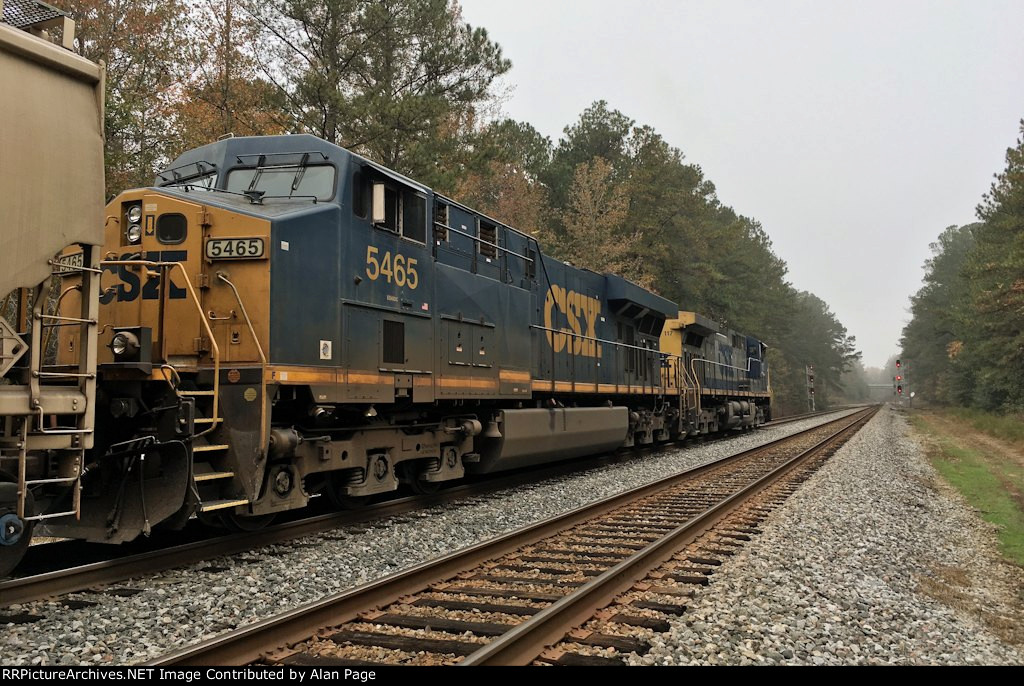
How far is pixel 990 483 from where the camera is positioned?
42.9ft

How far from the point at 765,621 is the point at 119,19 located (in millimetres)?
20783

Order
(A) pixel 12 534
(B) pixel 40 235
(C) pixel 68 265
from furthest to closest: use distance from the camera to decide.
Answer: (C) pixel 68 265
(A) pixel 12 534
(B) pixel 40 235

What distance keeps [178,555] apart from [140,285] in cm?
233

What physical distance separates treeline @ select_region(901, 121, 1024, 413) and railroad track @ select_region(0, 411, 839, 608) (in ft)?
82.3

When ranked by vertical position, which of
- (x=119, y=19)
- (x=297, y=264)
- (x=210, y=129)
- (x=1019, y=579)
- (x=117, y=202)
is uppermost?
(x=119, y=19)

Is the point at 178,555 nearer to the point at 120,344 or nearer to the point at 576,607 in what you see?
the point at 120,344

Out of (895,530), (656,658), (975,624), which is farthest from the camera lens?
(895,530)

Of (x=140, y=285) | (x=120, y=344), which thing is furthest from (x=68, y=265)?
(x=140, y=285)

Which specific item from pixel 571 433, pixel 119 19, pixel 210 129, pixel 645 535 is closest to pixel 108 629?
pixel 645 535

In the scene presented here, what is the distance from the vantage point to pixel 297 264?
6410 millimetres

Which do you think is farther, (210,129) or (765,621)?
(210,129)

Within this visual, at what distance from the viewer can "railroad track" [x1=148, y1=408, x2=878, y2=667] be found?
12.4ft

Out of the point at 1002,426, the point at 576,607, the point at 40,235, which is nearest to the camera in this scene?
the point at 40,235

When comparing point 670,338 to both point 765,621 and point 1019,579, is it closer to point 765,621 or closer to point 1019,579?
point 1019,579
